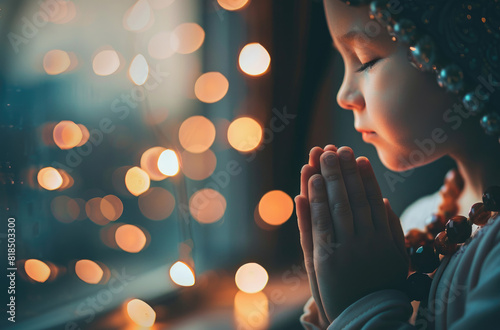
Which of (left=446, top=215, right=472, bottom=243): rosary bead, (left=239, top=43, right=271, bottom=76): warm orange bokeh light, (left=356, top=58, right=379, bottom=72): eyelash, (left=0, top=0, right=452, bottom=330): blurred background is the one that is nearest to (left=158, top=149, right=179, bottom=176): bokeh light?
(left=0, top=0, right=452, bottom=330): blurred background

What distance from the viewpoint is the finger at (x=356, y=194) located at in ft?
1.54

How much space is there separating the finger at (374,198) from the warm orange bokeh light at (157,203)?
1.51 feet

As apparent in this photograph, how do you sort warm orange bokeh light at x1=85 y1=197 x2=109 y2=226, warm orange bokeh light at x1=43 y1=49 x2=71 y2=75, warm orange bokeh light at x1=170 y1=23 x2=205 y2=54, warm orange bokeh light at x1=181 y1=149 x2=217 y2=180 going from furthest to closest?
1. warm orange bokeh light at x1=181 y1=149 x2=217 y2=180
2. warm orange bokeh light at x1=170 y1=23 x2=205 y2=54
3. warm orange bokeh light at x1=85 y1=197 x2=109 y2=226
4. warm orange bokeh light at x1=43 y1=49 x2=71 y2=75

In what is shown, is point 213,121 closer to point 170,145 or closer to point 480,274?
point 170,145

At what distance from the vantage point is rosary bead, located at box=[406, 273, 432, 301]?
1.52ft

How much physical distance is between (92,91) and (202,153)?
1.48 feet

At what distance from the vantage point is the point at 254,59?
0.95 m

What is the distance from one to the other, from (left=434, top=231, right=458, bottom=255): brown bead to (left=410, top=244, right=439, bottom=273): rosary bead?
0.04 feet

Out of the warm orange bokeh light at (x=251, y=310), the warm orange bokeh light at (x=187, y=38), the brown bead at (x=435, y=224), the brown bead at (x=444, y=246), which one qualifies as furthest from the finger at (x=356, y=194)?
the warm orange bokeh light at (x=187, y=38)

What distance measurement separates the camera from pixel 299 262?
1025 mm

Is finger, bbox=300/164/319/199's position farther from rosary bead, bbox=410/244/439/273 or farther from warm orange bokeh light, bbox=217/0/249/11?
warm orange bokeh light, bbox=217/0/249/11

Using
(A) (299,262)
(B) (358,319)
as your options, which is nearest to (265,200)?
(A) (299,262)

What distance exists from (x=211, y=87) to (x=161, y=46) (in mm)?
184

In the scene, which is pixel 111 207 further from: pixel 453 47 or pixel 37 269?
pixel 453 47
